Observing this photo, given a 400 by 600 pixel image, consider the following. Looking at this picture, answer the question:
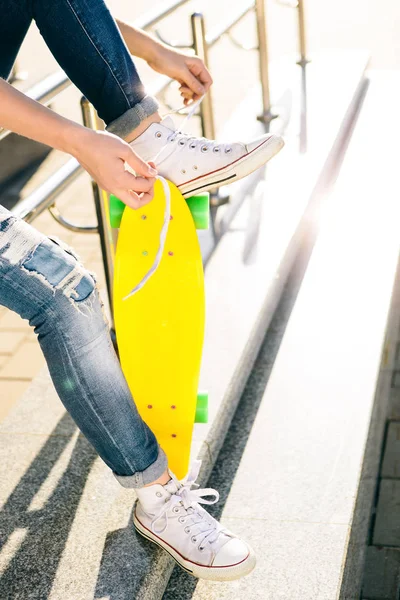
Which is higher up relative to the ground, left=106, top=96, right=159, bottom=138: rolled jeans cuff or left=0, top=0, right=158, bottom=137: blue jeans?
left=0, top=0, right=158, bottom=137: blue jeans

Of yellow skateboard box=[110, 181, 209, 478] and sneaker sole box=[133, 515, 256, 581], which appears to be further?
yellow skateboard box=[110, 181, 209, 478]

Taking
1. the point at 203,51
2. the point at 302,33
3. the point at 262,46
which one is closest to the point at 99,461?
the point at 203,51

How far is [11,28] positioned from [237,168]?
57 centimetres

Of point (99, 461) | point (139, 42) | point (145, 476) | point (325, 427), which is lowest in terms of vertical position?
point (325, 427)

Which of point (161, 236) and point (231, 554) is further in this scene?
point (161, 236)

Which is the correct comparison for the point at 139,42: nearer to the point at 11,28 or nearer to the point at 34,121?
the point at 11,28

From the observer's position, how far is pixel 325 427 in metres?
2.21

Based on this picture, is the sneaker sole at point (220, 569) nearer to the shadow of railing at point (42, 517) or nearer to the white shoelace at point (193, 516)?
the white shoelace at point (193, 516)

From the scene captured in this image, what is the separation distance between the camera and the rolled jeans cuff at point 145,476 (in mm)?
1578

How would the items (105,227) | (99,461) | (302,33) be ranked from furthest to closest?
(302,33), (105,227), (99,461)

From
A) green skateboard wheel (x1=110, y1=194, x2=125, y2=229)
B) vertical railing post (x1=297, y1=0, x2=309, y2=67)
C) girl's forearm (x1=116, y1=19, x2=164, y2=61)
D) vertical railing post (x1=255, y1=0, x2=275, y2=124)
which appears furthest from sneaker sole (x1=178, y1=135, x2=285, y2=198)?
vertical railing post (x1=297, y1=0, x2=309, y2=67)

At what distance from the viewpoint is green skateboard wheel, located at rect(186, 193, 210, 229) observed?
6.13 feet

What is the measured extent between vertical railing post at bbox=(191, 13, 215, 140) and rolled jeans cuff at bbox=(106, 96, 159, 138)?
50.9 inches

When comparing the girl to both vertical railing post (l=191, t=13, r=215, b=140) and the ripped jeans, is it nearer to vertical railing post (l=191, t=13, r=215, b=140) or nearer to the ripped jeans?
the ripped jeans
